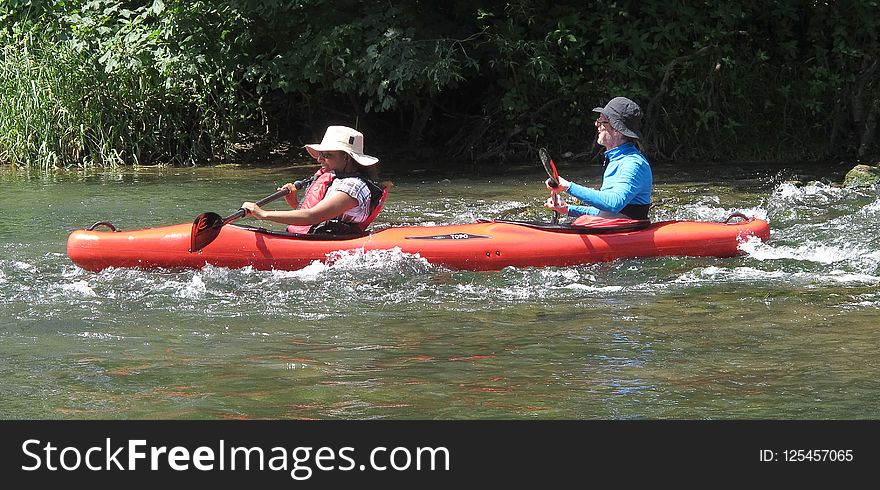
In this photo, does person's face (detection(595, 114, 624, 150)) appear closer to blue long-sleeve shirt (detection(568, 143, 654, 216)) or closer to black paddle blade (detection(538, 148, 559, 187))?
blue long-sleeve shirt (detection(568, 143, 654, 216))

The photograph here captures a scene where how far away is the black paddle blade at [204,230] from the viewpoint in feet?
22.2

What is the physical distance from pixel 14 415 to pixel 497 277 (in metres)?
3.15

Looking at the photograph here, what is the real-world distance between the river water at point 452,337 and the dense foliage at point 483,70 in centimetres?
442

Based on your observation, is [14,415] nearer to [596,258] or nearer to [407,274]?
[407,274]

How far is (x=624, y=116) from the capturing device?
6855 mm

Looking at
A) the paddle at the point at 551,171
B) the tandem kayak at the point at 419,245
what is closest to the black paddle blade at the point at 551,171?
the paddle at the point at 551,171

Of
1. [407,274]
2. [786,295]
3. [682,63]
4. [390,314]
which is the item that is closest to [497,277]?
[407,274]

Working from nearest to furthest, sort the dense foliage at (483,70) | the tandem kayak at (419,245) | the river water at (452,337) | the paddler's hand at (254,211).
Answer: the river water at (452,337) → the paddler's hand at (254,211) → the tandem kayak at (419,245) → the dense foliage at (483,70)

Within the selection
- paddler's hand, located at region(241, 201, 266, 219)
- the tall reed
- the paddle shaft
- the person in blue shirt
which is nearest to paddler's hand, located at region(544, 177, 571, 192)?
the person in blue shirt

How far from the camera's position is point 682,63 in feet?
42.6

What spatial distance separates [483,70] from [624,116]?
6.83 meters

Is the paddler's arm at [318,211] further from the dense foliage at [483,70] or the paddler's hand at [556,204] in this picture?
the dense foliage at [483,70]

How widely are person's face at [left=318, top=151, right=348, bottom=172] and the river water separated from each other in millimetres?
488

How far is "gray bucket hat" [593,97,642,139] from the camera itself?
6.85 m
